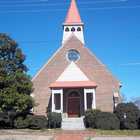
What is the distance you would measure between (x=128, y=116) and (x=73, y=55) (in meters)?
11.6

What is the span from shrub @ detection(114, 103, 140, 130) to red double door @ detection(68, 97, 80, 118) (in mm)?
5882

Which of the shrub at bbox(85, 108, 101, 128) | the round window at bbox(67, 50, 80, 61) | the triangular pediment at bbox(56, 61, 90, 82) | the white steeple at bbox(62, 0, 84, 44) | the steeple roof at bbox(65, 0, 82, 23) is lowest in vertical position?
the shrub at bbox(85, 108, 101, 128)

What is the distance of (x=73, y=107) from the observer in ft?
82.3

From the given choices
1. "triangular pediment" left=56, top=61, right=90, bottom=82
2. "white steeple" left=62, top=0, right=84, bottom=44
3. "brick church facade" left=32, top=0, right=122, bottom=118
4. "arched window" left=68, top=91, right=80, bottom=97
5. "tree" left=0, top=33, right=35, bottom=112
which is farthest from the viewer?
"white steeple" left=62, top=0, right=84, bottom=44

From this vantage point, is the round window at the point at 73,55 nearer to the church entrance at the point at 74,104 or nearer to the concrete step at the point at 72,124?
the church entrance at the point at 74,104

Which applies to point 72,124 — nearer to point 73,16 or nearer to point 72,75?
point 72,75

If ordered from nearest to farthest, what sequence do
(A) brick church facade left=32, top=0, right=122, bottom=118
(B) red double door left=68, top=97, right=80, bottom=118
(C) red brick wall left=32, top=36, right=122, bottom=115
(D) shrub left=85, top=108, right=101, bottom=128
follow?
(D) shrub left=85, top=108, right=101, bottom=128 → (A) brick church facade left=32, top=0, right=122, bottom=118 → (B) red double door left=68, top=97, right=80, bottom=118 → (C) red brick wall left=32, top=36, right=122, bottom=115

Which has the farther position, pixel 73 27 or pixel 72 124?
pixel 73 27

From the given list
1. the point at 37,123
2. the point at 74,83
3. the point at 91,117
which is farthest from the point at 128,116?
the point at 37,123

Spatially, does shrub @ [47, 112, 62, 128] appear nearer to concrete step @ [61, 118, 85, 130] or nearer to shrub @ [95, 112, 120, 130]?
concrete step @ [61, 118, 85, 130]

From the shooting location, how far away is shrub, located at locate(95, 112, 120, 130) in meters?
18.8

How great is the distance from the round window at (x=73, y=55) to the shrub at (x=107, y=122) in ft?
33.2

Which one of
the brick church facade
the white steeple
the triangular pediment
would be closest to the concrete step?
the brick church facade

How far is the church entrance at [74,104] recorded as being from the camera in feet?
81.5
